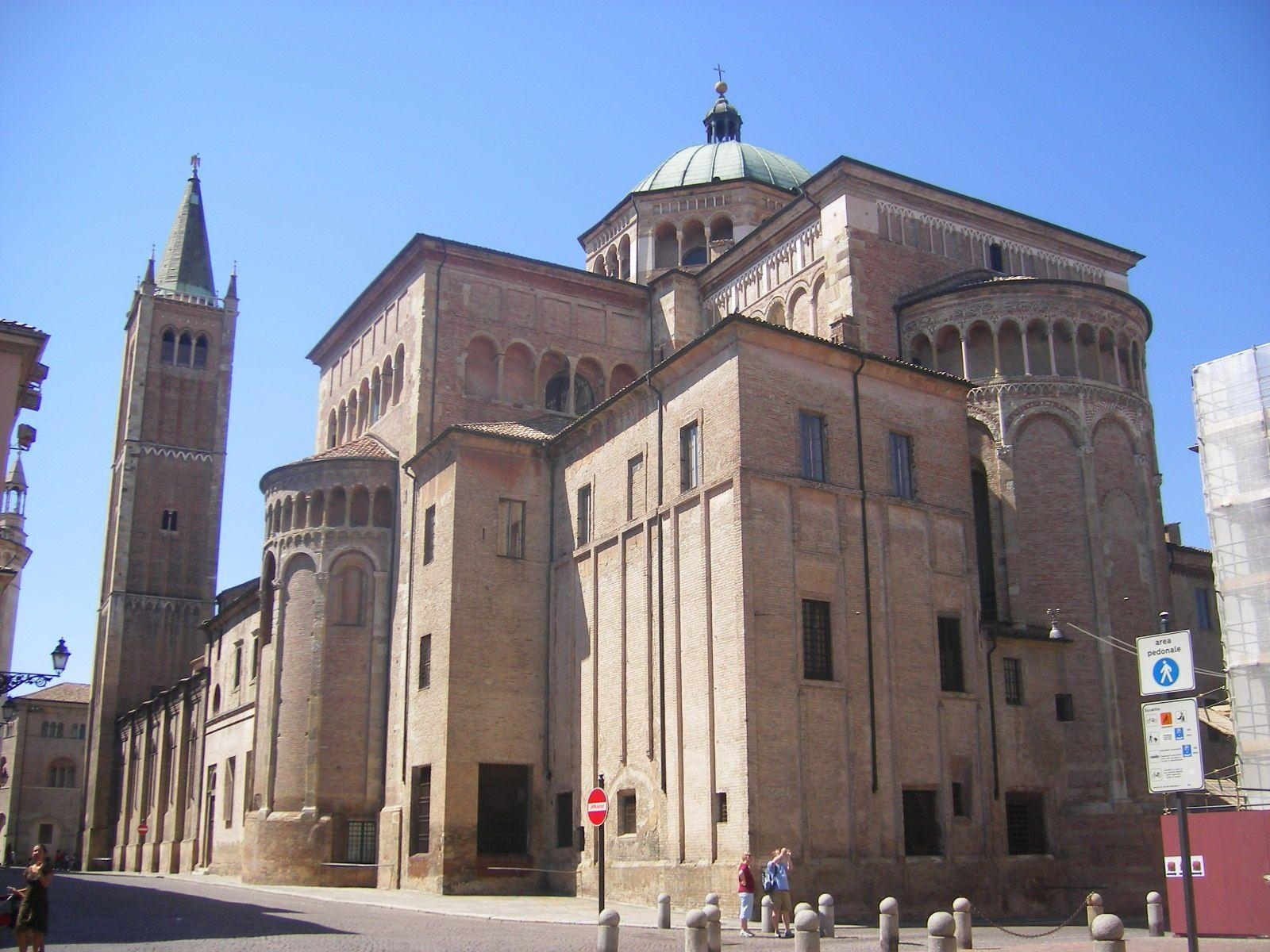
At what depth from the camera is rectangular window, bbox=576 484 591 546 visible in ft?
95.2

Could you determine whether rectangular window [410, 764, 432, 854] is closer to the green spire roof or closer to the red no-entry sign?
the red no-entry sign

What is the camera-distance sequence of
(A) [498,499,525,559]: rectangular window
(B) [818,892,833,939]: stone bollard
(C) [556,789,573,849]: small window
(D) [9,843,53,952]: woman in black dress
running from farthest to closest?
(A) [498,499,525,559]: rectangular window
(C) [556,789,573,849]: small window
(B) [818,892,833,939]: stone bollard
(D) [9,843,53,952]: woman in black dress

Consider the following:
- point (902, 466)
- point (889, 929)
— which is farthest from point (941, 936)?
point (902, 466)

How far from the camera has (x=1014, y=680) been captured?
89.2 feet

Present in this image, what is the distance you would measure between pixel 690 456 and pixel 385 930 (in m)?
11.0

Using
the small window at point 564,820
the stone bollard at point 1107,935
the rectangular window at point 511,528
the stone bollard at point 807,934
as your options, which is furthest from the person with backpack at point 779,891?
the rectangular window at point 511,528

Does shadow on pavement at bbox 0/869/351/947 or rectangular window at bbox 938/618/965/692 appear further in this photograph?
rectangular window at bbox 938/618/965/692

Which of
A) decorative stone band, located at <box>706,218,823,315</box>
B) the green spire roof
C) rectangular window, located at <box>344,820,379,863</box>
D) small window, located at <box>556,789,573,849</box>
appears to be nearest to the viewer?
small window, located at <box>556,789,573,849</box>

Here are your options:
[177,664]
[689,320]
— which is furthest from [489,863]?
[177,664]

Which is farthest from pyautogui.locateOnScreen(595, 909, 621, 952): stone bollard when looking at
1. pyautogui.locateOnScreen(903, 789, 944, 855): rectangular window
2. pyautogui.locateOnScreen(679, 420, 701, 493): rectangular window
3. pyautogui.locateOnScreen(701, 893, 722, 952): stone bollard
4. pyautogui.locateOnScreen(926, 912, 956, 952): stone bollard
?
pyautogui.locateOnScreen(679, 420, 701, 493): rectangular window

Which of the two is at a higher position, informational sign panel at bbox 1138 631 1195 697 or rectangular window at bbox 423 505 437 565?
rectangular window at bbox 423 505 437 565

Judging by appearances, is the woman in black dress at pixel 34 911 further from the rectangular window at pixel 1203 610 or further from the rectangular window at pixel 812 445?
the rectangular window at pixel 1203 610

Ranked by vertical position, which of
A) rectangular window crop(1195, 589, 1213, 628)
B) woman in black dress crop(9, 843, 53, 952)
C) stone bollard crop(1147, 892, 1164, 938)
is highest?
rectangular window crop(1195, 589, 1213, 628)

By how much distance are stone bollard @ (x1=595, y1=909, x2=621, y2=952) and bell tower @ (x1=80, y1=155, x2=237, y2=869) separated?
48802mm
